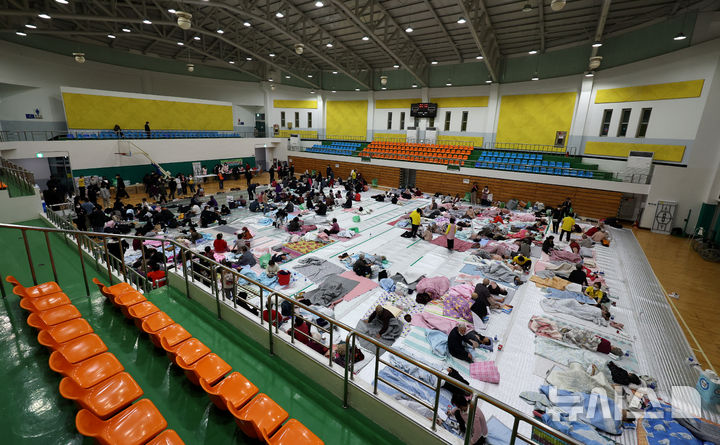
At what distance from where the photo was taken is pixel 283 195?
1945 cm

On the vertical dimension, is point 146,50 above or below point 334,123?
above

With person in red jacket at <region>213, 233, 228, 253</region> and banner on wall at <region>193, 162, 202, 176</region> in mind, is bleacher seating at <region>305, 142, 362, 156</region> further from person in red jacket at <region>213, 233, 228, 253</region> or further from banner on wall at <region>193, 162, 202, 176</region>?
person in red jacket at <region>213, 233, 228, 253</region>

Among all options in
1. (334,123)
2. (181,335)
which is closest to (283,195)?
(181,335)

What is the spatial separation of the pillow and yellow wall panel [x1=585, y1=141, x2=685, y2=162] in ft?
59.0

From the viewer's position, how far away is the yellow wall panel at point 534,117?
22.5m

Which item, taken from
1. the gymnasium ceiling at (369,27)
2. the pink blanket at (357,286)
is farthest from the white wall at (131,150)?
the pink blanket at (357,286)

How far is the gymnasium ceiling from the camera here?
1691cm

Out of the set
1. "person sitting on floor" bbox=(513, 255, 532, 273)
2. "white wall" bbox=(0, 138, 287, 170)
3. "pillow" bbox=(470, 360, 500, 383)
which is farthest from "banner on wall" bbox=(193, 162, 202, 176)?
"pillow" bbox=(470, 360, 500, 383)

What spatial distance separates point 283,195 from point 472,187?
13.2 metres

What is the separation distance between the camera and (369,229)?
51.1ft

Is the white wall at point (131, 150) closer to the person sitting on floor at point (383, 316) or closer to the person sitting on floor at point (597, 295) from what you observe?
the person sitting on floor at point (383, 316)

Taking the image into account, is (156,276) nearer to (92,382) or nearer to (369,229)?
(92,382)

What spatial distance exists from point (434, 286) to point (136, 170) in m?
23.7

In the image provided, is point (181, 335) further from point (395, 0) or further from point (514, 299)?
point (395, 0)
